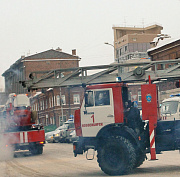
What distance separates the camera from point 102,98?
13844mm

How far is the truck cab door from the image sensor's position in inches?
541

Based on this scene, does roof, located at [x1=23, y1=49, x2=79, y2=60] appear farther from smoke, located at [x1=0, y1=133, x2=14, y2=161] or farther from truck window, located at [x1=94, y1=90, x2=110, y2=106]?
truck window, located at [x1=94, y1=90, x2=110, y2=106]

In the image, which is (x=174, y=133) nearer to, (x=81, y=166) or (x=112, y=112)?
(x=112, y=112)

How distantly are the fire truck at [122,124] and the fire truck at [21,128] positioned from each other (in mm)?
10036

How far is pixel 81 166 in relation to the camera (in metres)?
16.3

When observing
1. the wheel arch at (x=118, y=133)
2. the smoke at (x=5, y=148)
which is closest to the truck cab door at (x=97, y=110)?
the wheel arch at (x=118, y=133)

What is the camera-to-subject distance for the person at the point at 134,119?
1384cm

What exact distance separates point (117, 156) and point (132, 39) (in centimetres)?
8494

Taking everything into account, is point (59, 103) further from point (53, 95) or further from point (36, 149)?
point (36, 149)

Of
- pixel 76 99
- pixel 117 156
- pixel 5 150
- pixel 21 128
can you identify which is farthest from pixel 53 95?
pixel 117 156

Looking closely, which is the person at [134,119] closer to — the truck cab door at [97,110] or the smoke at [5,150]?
the truck cab door at [97,110]

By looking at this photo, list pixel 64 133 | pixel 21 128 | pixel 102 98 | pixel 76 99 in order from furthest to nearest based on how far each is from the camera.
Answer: pixel 76 99, pixel 64 133, pixel 21 128, pixel 102 98

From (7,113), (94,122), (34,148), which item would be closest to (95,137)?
(94,122)

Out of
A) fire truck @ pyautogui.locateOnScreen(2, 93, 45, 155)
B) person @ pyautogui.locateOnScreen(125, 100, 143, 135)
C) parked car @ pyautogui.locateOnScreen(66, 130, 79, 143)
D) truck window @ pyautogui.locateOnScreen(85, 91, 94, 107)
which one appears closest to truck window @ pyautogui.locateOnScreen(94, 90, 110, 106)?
truck window @ pyautogui.locateOnScreen(85, 91, 94, 107)
